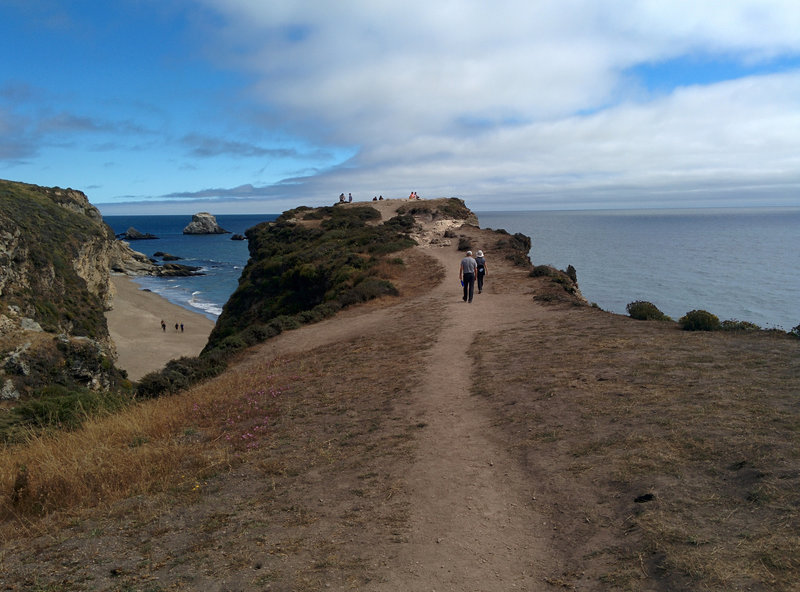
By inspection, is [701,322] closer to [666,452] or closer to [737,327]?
[737,327]

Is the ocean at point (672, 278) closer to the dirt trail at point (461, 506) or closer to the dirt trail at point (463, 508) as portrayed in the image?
the dirt trail at point (461, 506)

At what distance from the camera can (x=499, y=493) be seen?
6070 millimetres

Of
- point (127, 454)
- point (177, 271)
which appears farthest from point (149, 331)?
point (127, 454)

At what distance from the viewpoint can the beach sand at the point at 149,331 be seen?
4362 cm

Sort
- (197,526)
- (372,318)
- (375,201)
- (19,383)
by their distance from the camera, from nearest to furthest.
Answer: (197,526)
(372,318)
(19,383)
(375,201)

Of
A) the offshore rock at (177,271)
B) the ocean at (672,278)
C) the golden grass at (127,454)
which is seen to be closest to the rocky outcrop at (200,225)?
the ocean at (672,278)

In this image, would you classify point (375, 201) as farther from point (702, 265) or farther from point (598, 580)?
point (598, 580)

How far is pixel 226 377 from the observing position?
1360cm

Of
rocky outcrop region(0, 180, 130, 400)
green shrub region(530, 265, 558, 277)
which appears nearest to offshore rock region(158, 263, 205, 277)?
rocky outcrop region(0, 180, 130, 400)

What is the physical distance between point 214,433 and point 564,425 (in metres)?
5.82

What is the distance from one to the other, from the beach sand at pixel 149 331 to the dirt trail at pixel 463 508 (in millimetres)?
36238

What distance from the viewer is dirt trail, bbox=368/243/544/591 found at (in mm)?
4613

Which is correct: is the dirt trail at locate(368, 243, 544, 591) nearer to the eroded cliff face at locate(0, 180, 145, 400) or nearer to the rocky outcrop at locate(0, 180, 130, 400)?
the rocky outcrop at locate(0, 180, 130, 400)

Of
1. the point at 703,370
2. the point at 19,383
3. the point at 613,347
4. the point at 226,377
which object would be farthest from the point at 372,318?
the point at 19,383
